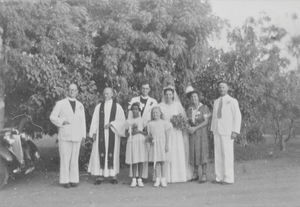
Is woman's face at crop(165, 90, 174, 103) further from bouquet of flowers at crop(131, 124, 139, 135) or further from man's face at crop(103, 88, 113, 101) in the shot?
man's face at crop(103, 88, 113, 101)

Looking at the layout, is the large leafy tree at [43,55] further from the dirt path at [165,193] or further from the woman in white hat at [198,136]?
the woman in white hat at [198,136]

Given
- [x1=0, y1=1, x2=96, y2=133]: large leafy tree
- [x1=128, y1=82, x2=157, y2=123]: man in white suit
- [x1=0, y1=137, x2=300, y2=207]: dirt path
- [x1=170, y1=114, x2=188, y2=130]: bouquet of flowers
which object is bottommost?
[x1=0, y1=137, x2=300, y2=207]: dirt path

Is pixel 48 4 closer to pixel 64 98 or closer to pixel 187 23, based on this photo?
pixel 64 98

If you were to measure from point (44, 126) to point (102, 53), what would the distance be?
229cm

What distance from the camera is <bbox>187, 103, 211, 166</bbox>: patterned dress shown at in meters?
8.37

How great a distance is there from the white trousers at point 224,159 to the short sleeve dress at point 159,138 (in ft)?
3.48

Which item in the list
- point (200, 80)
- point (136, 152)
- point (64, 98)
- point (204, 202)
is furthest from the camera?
point (200, 80)

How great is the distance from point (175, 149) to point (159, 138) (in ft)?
1.97

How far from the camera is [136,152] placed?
8.09m

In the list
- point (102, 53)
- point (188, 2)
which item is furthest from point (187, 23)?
point (102, 53)

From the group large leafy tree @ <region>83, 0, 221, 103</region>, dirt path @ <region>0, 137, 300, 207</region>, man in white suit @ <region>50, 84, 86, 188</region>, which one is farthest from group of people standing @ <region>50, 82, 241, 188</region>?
large leafy tree @ <region>83, 0, 221, 103</region>

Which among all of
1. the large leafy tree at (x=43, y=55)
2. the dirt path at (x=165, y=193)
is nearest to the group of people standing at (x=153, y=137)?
the dirt path at (x=165, y=193)

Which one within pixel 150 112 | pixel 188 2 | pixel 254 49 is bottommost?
pixel 150 112

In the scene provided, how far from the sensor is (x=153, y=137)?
802cm
